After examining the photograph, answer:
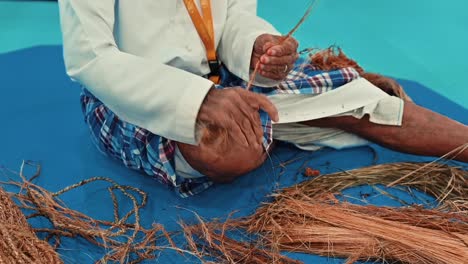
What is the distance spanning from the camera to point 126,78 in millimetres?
1147

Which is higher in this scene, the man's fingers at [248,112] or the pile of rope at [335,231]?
the man's fingers at [248,112]

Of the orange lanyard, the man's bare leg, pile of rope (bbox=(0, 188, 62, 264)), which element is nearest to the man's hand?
the orange lanyard

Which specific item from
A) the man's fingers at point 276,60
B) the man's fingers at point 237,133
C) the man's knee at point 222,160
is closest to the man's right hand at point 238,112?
the man's fingers at point 237,133

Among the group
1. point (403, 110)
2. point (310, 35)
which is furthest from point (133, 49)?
point (310, 35)

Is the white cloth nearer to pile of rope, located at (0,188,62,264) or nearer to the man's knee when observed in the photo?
the man's knee

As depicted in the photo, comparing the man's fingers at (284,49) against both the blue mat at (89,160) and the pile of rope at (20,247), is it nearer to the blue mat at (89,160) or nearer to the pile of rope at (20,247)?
the blue mat at (89,160)

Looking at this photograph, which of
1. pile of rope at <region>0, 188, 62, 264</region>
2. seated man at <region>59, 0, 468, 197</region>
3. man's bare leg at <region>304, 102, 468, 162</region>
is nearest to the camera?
pile of rope at <region>0, 188, 62, 264</region>

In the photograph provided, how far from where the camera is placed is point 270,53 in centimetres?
129

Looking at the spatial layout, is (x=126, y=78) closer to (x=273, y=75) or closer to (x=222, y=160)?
(x=222, y=160)

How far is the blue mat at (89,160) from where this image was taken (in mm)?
1350

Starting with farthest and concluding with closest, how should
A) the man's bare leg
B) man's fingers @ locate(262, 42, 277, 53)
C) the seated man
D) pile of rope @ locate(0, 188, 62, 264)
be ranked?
the man's bare leg
man's fingers @ locate(262, 42, 277, 53)
the seated man
pile of rope @ locate(0, 188, 62, 264)

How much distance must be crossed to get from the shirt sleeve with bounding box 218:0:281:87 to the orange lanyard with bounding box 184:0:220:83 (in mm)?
51

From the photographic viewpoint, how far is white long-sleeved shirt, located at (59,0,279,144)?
1103 mm

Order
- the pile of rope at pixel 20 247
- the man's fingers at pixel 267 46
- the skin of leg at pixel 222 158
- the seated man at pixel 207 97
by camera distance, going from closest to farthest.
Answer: the pile of rope at pixel 20 247
the seated man at pixel 207 97
the skin of leg at pixel 222 158
the man's fingers at pixel 267 46
